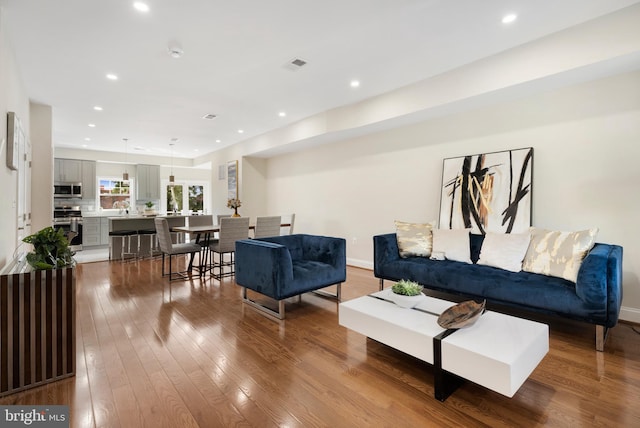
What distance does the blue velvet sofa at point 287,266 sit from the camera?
9.89 ft

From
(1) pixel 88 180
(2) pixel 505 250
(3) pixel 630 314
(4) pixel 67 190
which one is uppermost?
(1) pixel 88 180

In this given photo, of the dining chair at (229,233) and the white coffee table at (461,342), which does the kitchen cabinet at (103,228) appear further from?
the white coffee table at (461,342)

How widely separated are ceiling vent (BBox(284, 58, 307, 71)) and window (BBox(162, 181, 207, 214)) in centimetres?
798

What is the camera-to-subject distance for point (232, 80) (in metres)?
4.02

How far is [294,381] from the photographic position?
2.01m

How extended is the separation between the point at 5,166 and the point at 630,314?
598cm

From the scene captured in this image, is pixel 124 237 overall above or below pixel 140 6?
below

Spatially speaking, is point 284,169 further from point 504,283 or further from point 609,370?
point 609,370

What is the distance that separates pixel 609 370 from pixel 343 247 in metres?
2.38

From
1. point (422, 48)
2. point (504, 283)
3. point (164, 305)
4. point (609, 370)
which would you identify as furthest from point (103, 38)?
point (609, 370)

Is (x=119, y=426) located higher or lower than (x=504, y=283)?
lower

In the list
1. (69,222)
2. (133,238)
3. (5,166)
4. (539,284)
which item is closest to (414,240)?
(539,284)

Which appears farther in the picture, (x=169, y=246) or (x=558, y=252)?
(x=169, y=246)

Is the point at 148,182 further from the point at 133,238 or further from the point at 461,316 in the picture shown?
the point at 461,316
